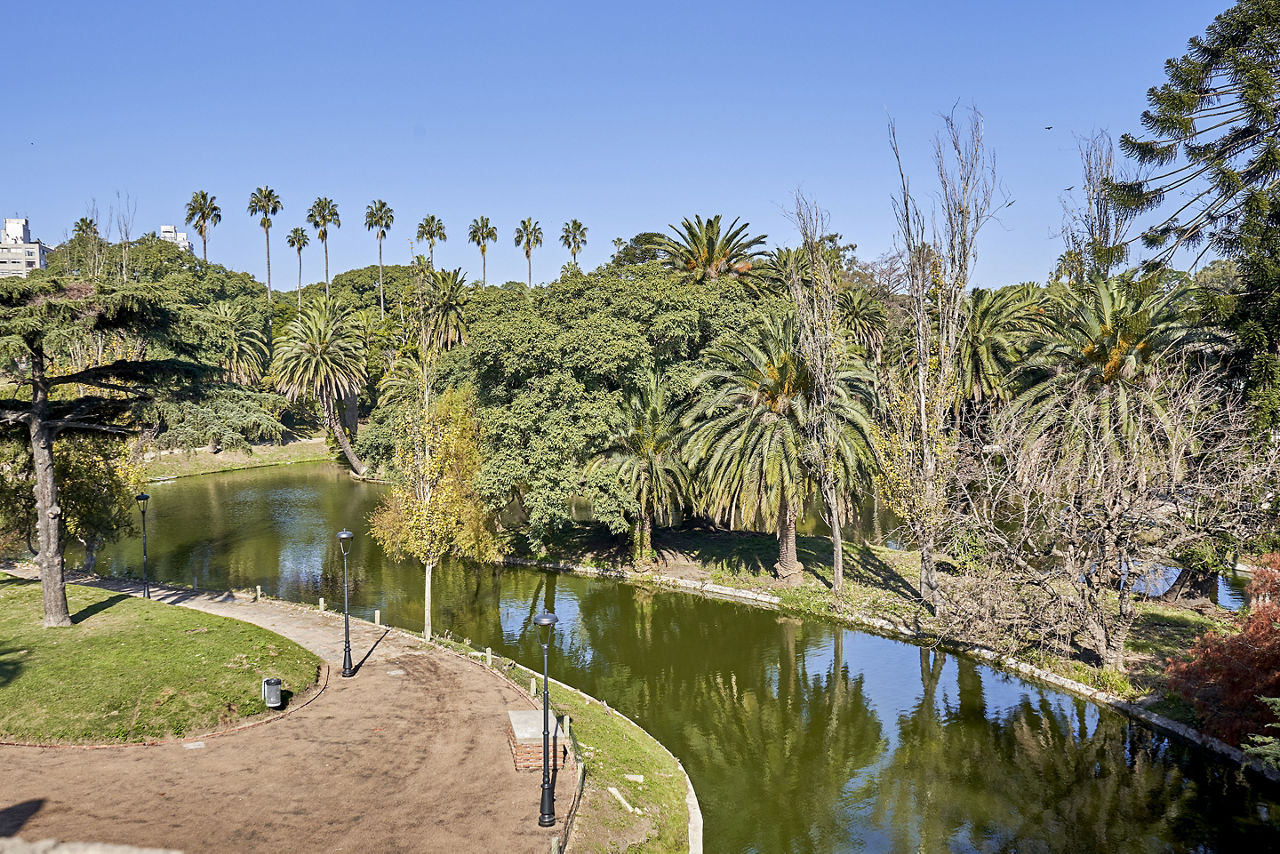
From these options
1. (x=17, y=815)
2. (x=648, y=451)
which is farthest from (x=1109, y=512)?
(x=17, y=815)

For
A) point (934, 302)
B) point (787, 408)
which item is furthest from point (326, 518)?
point (934, 302)

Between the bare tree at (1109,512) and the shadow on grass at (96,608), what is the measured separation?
2834 cm

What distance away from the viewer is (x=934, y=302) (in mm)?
32344

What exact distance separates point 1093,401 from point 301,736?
28.5 m

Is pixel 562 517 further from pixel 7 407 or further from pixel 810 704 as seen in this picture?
pixel 7 407

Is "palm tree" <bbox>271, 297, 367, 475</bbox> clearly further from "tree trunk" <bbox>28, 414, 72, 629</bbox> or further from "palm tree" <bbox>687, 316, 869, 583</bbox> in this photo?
"palm tree" <bbox>687, 316, 869, 583</bbox>

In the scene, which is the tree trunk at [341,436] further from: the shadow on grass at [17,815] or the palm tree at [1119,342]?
the palm tree at [1119,342]

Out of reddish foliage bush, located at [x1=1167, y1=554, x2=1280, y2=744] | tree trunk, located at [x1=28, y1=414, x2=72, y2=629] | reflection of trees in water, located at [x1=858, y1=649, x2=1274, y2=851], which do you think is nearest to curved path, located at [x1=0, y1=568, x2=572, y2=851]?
tree trunk, located at [x1=28, y1=414, x2=72, y2=629]

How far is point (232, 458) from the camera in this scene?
70062 millimetres

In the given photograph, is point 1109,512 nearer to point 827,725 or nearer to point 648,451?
point 827,725

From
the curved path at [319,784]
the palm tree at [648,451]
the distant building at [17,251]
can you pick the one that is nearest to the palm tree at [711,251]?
the palm tree at [648,451]

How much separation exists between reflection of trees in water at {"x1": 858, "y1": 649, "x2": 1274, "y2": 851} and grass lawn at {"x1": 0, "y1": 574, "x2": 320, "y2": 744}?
16332mm

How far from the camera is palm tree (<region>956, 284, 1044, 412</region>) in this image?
41656mm

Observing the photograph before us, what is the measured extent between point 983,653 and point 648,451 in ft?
54.5
